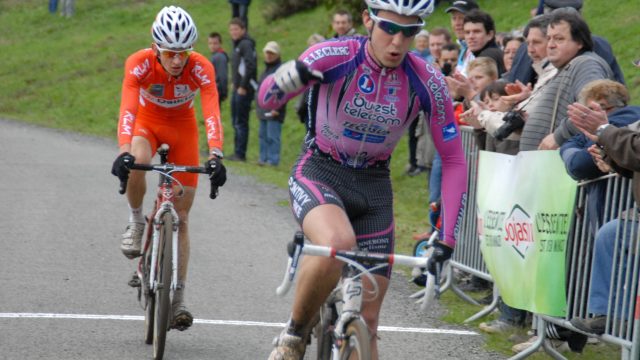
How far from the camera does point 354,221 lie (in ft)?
19.3

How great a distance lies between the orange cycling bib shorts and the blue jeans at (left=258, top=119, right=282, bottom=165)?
9.68 m

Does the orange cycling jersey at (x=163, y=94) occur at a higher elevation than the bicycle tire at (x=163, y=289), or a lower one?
higher

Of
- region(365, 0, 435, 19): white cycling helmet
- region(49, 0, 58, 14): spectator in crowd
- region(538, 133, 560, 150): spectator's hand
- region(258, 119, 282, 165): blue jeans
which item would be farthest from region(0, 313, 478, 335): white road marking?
region(49, 0, 58, 14): spectator in crowd

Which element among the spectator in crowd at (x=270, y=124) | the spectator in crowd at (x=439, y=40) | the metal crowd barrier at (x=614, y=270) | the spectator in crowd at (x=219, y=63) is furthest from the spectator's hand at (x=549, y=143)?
the spectator in crowd at (x=219, y=63)

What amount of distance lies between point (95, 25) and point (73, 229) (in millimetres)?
28389

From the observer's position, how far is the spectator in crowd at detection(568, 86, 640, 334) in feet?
20.7

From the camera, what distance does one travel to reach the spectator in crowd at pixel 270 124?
Answer: 59.4ft

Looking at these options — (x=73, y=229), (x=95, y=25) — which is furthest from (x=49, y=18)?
(x=73, y=229)

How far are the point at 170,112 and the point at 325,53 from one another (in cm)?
313

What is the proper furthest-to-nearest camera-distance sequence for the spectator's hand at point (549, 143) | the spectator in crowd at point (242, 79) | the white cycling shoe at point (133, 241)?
the spectator in crowd at point (242, 79)
the white cycling shoe at point (133, 241)
the spectator's hand at point (549, 143)

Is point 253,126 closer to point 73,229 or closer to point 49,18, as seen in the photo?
point 73,229

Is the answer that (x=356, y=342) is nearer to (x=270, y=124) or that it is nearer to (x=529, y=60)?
(x=529, y=60)

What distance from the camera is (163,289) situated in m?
7.28

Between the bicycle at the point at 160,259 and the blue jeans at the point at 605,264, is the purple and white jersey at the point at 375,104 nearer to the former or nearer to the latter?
the blue jeans at the point at 605,264
